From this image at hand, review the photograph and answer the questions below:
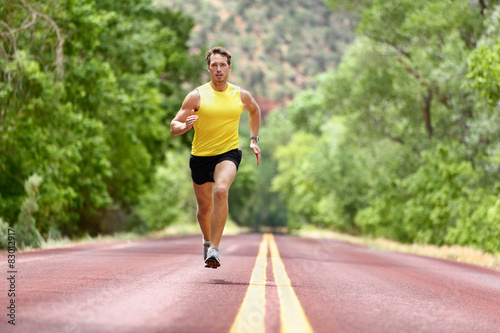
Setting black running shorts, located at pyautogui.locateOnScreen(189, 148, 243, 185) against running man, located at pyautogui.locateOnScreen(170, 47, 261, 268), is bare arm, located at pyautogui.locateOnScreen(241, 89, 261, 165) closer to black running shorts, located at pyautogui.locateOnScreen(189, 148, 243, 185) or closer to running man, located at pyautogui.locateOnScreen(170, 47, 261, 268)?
Answer: running man, located at pyautogui.locateOnScreen(170, 47, 261, 268)

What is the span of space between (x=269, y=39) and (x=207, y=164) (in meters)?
165

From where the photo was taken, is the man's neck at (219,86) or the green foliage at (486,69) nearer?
the man's neck at (219,86)

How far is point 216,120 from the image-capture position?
6828 mm

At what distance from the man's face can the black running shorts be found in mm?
844

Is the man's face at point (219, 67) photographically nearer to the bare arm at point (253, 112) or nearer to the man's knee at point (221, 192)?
the bare arm at point (253, 112)

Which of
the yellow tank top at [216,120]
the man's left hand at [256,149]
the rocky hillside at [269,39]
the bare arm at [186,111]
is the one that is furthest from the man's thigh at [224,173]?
the rocky hillside at [269,39]

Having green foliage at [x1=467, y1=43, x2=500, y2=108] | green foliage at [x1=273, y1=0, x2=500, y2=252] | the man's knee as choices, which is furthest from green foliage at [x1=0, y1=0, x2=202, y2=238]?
green foliage at [x1=467, y1=43, x2=500, y2=108]

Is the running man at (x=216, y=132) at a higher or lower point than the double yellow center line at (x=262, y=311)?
higher

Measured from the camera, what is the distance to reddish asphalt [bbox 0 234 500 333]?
4086 mm

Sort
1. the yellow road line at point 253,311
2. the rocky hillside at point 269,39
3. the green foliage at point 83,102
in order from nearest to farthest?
the yellow road line at point 253,311, the green foliage at point 83,102, the rocky hillside at point 269,39

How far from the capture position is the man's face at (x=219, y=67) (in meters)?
6.77

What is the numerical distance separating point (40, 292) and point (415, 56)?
21589mm

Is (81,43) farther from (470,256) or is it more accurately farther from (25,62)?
(470,256)

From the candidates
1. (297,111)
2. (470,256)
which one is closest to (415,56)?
(470,256)
